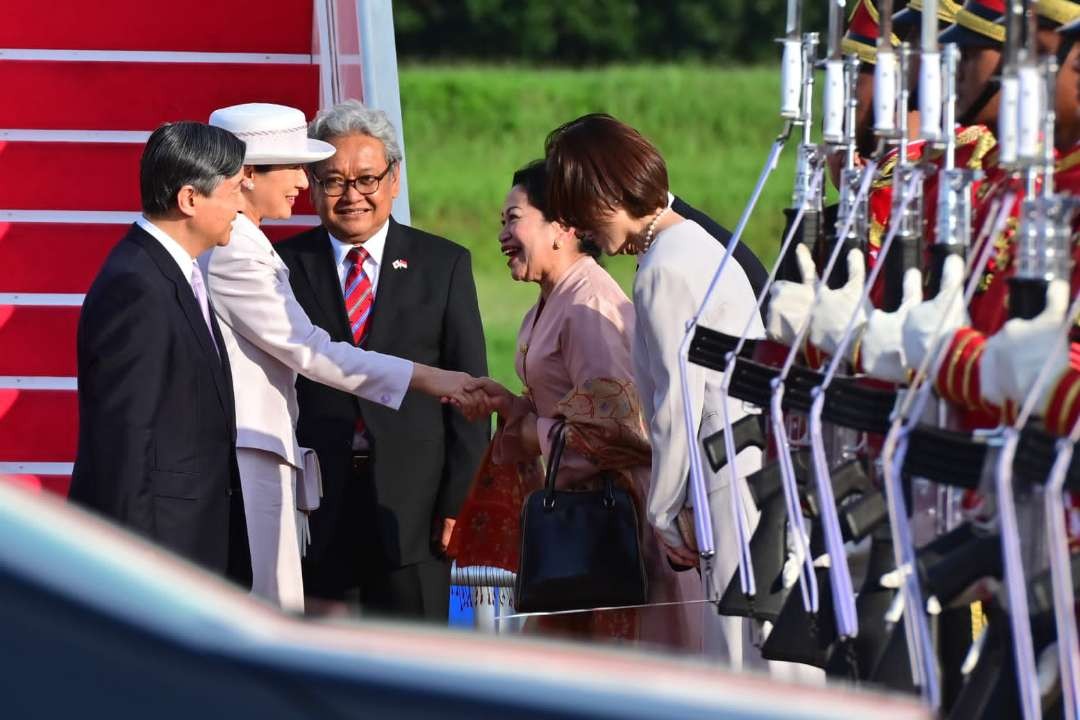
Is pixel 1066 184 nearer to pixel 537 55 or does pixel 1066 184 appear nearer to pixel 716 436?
pixel 716 436

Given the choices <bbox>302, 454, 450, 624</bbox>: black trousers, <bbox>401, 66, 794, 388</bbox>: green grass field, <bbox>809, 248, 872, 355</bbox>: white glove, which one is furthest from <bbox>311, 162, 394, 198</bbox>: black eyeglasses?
<bbox>401, 66, 794, 388</bbox>: green grass field

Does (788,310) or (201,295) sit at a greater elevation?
(788,310)

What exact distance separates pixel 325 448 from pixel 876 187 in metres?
1.57

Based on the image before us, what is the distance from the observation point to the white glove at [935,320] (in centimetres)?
254

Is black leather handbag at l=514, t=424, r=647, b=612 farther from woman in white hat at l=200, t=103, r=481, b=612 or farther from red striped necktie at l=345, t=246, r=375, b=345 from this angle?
red striped necktie at l=345, t=246, r=375, b=345

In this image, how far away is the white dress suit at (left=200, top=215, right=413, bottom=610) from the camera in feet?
13.9

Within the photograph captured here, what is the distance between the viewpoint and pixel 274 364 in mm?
4402

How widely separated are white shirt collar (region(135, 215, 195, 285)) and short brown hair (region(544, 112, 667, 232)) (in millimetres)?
754

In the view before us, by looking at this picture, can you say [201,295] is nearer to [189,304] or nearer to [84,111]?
[189,304]

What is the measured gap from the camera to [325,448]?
468 cm

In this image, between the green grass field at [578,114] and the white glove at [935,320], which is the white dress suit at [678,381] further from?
the green grass field at [578,114]

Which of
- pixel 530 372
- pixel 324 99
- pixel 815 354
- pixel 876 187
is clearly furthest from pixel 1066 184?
pixel 324 99

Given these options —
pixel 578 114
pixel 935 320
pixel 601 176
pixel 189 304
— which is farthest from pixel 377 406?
pixel 578 114

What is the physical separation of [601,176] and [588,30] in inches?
964
